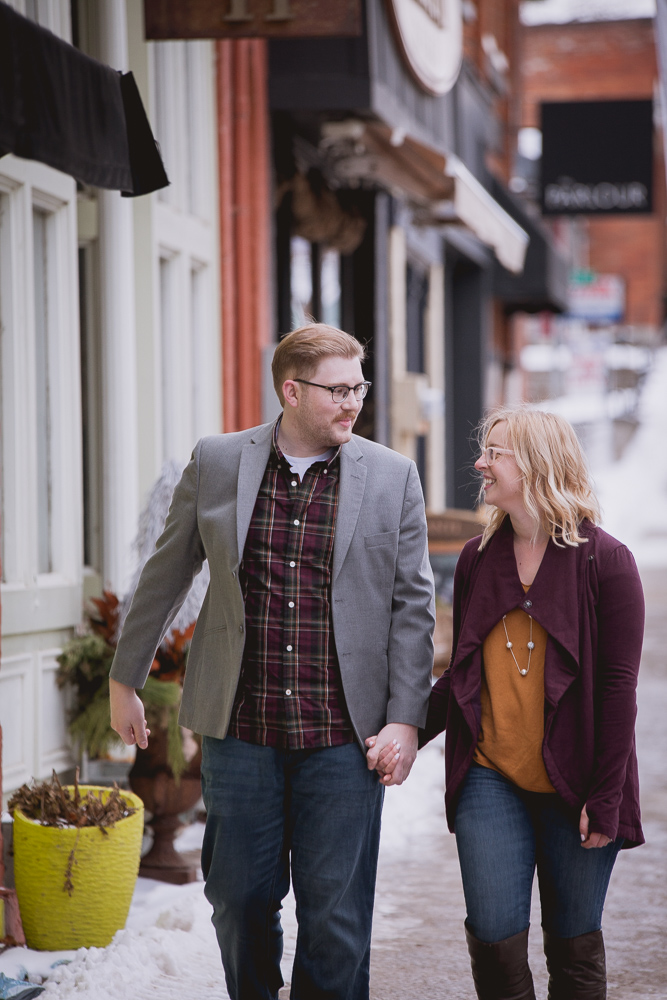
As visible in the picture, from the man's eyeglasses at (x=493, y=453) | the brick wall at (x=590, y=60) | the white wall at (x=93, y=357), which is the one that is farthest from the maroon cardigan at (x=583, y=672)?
the brick wall at (x=590, y=60)

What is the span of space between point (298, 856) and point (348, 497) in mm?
920

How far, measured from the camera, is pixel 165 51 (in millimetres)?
6617

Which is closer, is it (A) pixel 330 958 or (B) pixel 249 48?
(A) pixel 330 958

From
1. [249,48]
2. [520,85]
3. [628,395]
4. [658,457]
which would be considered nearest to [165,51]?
[249,48]

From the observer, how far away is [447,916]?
479 centimetres

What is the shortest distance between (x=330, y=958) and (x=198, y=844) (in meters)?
2.48

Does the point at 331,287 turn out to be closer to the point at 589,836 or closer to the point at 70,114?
the point at 70,114

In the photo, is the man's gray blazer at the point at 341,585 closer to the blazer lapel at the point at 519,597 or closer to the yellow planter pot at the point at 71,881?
the blazer lapel at the point at 519,597

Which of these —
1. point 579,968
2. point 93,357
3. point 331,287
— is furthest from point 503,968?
Result: point 331,287

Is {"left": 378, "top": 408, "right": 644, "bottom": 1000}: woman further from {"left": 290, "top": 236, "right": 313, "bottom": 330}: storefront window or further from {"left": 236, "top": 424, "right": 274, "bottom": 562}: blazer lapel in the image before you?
{"left": 290, "top": 236, "right": 313, "bottom": 330}: storefront window

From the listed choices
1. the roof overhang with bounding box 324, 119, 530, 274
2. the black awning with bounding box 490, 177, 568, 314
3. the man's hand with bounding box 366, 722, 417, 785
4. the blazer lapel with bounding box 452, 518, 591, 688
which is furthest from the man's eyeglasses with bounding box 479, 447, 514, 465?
the black awning with bounding box 490, 177, 568, 314

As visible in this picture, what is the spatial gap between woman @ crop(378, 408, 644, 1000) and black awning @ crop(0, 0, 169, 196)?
156cm

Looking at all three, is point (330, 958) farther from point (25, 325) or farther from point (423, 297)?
point (423, 297)

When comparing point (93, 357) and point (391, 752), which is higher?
point (93, 357)
